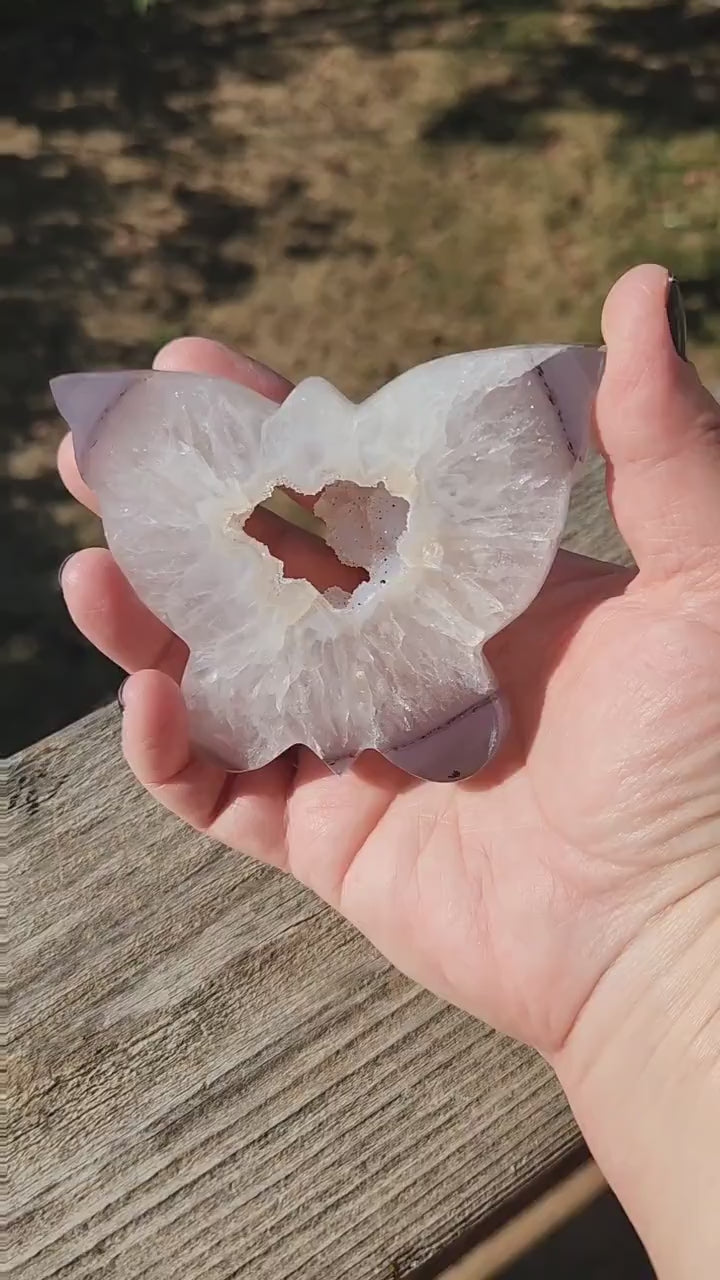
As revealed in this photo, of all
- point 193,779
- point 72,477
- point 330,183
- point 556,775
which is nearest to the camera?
point 556,775

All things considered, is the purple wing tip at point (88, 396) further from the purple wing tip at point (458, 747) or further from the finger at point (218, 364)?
the purple wing tip at point (458, 747)

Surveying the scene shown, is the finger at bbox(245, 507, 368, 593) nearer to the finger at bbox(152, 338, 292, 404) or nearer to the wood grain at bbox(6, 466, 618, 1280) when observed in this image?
the finger at bbox(152, 338, 292, 404)

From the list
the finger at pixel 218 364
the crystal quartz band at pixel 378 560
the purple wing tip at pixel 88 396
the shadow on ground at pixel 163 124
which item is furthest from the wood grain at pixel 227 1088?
the shadow on ground at pixel 163 124

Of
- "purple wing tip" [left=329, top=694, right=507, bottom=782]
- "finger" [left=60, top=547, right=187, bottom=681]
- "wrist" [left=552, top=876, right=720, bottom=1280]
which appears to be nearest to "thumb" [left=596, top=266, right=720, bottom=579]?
"purple wing tip" [left=329, top=694, right=507, bottom=782]

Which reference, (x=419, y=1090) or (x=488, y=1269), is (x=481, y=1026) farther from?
(x=488, y=1269)

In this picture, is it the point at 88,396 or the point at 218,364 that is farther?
the point at 218,364

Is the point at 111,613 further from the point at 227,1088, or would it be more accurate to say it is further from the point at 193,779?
the point at 227,1088

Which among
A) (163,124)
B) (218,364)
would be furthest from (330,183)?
(218,364)
